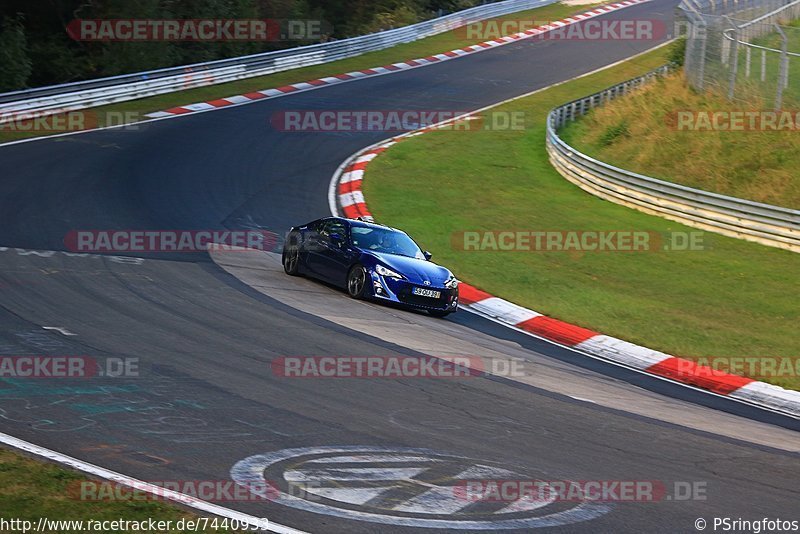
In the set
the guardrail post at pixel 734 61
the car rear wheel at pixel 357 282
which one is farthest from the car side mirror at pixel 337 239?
the guardrail post at pixel 734 61

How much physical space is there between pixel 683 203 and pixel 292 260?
9750 mm

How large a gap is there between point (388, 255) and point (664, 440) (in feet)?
21.6

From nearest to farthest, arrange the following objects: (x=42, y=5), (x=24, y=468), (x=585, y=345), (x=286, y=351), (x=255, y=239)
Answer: (x=24, y=468) < (x=286, y=351) < (x=585, y=345) < (x=255, y=239) < (x=42, y=5)

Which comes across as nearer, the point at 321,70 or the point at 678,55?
the point at 678,55

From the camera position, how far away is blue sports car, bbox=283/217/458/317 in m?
14.9

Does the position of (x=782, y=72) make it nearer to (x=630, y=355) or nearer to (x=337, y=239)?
(x=630, y=355)

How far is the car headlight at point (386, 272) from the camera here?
15.0m

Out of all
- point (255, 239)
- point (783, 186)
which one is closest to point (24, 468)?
point (255, 239)

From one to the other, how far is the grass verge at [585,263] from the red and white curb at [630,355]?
278mm

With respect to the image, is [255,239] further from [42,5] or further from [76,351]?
[42,5]

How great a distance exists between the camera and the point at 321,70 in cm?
4031

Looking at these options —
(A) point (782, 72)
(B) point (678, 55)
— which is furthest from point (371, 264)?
(B) point (678, 55)

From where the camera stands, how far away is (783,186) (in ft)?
74.4

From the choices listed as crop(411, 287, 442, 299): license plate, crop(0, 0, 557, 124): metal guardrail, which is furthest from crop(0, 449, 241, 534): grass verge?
crop(0, 0, 557, 124): metal guardrail
